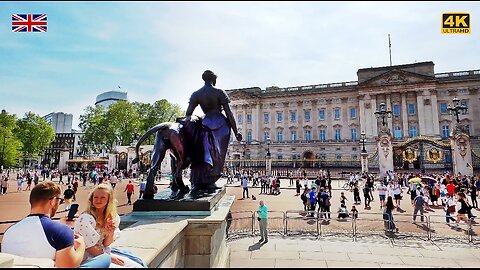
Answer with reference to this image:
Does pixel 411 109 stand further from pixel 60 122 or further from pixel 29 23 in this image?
pixel 60 122

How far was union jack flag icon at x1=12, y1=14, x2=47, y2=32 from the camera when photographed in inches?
239

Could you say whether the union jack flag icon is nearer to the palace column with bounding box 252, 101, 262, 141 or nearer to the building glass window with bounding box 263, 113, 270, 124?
the palace column with bounding box 252, 101, 262, 141

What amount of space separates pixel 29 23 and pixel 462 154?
3120cm

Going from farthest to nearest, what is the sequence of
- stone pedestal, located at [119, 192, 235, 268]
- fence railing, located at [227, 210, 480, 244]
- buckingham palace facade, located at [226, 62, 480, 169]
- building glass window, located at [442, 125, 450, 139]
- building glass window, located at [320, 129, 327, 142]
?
building glass window, located at [320, 129, 327, 142] < buckingham palace facade, located at [226, 62, 480, 169] < building glass window, located at [442, 125, 450, 139] < fence railing, located at [227, 210, 480, 244] < stone pedestal, located at [119, 192, 235, 268]

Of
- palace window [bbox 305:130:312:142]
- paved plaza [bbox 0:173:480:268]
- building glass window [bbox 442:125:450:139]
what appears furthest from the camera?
palace window [bbox 305:130:312:142]

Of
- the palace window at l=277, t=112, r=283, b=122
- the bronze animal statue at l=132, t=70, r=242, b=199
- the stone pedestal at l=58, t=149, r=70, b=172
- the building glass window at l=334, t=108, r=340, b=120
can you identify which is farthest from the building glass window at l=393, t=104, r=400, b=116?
the stone pedestal at l=58, t=149, r=70, b=172

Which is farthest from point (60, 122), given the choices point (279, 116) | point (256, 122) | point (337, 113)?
point (337, 113)

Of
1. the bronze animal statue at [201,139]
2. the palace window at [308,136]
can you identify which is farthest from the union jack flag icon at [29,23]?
the palace window at [308,136]

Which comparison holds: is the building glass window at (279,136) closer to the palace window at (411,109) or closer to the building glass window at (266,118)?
the building glass window at (266,118)

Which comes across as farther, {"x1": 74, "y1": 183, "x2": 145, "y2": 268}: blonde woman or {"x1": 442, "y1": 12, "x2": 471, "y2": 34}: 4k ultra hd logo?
{"x1": 442, "y1": 12, "x2": 471, "y2": 34}: 4k ultra hd logo

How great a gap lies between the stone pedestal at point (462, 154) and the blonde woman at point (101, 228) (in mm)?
30284

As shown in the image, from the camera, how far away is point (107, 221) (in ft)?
8.91

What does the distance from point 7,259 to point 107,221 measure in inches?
35.4

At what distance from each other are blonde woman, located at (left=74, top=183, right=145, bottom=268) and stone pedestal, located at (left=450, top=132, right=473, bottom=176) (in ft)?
99.4
